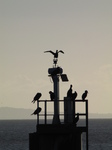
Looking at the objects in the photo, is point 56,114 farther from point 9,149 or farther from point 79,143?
point 9,149

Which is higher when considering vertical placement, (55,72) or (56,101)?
(55,72)

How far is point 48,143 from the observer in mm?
24391

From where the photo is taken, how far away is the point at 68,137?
24328mm

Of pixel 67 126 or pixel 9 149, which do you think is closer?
pixel 67 126

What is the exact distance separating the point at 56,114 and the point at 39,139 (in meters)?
1.23

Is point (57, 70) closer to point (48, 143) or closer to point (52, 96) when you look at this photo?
point (52, 96)

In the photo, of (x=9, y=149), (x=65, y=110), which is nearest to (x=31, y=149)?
(x=65, y=110)

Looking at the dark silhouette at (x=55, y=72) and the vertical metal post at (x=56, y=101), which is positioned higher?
the dark silhouette at (x=55, y=72)

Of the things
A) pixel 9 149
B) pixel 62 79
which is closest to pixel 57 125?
pixel 62 79

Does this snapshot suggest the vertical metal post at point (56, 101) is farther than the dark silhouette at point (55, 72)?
No

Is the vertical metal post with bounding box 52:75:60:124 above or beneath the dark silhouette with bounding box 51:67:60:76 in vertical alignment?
beneath

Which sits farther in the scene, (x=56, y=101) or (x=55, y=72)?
(x=55, y=72)

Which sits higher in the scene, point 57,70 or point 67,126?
point 57,70

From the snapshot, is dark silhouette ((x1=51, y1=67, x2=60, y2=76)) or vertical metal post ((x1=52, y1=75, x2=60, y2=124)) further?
dark silhouette ((x1=51, y1=67, x2=60, y2=76))
